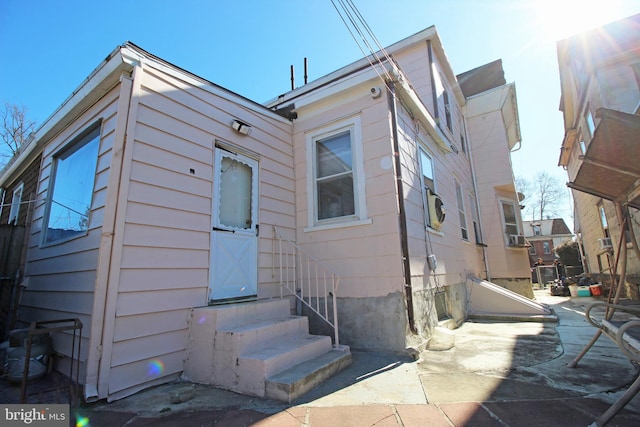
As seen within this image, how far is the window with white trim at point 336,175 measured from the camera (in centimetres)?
397

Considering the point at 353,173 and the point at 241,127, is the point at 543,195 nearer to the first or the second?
the point at 353,173

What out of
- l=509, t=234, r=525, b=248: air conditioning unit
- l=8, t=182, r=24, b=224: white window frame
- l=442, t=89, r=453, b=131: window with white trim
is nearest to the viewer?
l=8, t=182, r=24, b=224: white window frame

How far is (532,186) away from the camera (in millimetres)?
27078

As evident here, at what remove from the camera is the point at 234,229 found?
11.6ft

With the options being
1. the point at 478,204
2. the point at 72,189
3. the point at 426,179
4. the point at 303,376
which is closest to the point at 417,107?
the point at 426,179

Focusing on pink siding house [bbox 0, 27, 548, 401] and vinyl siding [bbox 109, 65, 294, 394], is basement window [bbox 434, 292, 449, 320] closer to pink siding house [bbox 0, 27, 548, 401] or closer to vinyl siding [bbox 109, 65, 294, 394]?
pink siding house [bbox 0, 27, 548, 401]


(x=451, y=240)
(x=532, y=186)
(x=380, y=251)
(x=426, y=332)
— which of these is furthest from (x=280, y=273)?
(x=532, y=186)

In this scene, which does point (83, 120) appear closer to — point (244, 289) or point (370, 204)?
point (244, 289)

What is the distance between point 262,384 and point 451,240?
4.67 m

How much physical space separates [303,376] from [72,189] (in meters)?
3.57

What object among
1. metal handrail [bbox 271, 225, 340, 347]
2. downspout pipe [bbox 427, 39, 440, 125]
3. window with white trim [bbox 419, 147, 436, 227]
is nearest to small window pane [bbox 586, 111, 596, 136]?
downspout pipe [bbox 427, 39, 440, 125]

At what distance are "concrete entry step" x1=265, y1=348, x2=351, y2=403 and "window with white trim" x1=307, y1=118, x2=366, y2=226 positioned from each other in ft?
5.67

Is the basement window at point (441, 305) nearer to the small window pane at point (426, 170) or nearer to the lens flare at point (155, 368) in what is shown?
the small window pane at point (426, 170)

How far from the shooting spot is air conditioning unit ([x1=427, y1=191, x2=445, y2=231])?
4.64 metres
